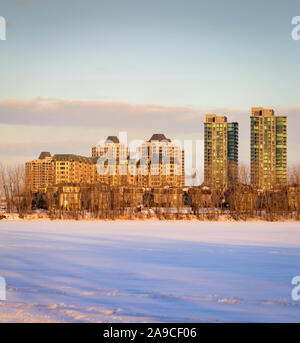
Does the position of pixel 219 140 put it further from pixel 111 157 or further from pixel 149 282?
pixel 149 282

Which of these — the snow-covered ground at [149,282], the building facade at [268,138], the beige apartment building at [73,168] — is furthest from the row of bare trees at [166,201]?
the building facade at [268,138]

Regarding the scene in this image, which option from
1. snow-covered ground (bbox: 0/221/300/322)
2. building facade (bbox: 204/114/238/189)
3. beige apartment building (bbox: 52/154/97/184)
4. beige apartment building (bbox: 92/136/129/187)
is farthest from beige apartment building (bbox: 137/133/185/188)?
snow-covered ground (bbox: 0/221/300/322)

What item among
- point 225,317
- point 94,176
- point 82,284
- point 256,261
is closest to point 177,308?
point 225,317

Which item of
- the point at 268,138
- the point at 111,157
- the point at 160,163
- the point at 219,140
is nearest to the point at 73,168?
the point at 111,157

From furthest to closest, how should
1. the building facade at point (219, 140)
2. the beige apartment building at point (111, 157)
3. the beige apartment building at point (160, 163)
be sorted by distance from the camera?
the building facade at point (219, 140)
the beige apartment building at point (160, 163)
the beige apartment building at point (111, 157)

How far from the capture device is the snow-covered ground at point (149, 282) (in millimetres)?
4648

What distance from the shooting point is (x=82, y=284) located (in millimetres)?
6047

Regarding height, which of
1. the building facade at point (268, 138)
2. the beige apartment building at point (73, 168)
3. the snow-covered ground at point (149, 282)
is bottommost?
the snow-covered ground at point (149, 282)

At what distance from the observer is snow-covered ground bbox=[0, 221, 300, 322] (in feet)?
15.3

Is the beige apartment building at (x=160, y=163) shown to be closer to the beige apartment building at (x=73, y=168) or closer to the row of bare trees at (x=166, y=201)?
the beige apartment building at (x=73, y=168)

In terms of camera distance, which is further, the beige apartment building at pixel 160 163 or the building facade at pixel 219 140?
the building facade at pixel 219 140

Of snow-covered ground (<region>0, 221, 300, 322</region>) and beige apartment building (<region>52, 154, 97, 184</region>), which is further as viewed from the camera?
beige apartment building (<region>52, 154, 97, 184</region>)

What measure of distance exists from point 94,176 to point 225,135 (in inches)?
823

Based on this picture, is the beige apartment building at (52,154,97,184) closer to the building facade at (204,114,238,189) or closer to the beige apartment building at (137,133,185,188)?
the beige apartment building at (137,133,185,188)
